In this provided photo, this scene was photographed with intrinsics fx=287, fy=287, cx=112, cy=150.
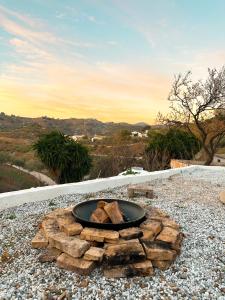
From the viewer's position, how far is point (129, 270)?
2.61 m

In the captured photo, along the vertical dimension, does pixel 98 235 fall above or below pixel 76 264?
above

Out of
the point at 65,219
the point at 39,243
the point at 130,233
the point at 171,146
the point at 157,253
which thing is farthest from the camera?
the point at 171,146

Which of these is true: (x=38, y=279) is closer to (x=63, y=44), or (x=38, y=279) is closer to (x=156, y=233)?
(x=156, y=233)

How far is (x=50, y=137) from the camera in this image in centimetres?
997

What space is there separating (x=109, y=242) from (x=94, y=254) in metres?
0.23

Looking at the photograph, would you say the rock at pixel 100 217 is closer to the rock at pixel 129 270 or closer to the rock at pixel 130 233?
the rock at pixel 130 233

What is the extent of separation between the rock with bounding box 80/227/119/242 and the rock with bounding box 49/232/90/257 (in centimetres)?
9

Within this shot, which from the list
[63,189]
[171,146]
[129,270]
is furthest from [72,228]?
[171,146]

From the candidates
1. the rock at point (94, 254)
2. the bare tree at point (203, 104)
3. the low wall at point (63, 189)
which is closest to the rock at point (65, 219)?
the rock at point (94, 254)

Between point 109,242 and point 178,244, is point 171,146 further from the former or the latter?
point 109,242

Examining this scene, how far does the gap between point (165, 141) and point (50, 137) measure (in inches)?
232

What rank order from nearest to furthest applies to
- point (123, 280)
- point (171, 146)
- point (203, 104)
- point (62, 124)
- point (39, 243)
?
point (123, 280) < point (39, 243) < point (203, 104) < point (171, 146) < point (62, 124)

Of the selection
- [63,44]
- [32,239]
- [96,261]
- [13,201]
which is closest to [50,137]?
[63,44]

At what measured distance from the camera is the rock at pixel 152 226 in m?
3.11
